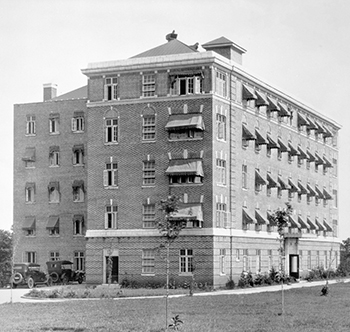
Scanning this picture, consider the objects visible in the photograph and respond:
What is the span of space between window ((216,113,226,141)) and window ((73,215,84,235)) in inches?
686

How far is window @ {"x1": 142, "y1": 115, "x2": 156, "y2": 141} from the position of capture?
5534 cm

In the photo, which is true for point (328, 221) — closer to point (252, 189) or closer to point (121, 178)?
point (252, 189)

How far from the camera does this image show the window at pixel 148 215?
55000mm

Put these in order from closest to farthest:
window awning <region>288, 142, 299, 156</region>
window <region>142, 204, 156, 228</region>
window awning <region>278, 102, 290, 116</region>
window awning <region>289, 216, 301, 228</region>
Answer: window <region>142, 204, 156, 228</region> < window awning <region>278, 102, 290, 116</region> < window awning <region>289, 216, 301, 228</region> < window awning <region>288, 142, 299, 156</region>

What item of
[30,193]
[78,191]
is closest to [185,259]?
[78,191]

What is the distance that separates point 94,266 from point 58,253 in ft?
39.5

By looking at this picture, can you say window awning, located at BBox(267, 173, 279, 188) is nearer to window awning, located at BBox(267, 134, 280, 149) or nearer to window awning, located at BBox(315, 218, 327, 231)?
window awning, located at BBox(267, 134, 280, 149)

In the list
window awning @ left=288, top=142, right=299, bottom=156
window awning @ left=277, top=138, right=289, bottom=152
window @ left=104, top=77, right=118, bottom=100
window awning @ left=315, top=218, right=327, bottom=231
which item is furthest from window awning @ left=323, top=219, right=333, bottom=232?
window @ left=104, top=77, right=118, bottom=100

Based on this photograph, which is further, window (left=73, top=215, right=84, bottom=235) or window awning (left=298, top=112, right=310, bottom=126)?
window awning (left=298, top=112, right=310, bottom=126)

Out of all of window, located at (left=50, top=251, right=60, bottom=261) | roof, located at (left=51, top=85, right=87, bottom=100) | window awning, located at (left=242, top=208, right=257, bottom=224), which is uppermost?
roof, located at (left=51, top=85, right=87, bottom=100)

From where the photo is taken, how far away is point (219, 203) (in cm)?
5481

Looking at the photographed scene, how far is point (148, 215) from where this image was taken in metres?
55.3

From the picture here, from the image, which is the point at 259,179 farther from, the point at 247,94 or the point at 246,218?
the point at 247,94

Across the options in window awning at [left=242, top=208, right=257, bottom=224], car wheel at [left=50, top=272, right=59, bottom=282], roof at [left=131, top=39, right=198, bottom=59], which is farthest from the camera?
car wheel at [left=50, top=272, right=59, bottom=282]
